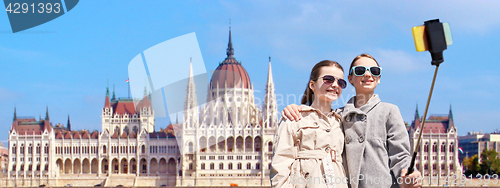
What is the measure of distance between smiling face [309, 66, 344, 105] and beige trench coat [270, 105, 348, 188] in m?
0.24

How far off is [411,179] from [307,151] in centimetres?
111

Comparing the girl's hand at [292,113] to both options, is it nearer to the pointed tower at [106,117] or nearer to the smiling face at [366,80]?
the smiling face at [366,80]

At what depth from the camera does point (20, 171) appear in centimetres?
8256

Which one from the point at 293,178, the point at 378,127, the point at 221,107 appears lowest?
the point at 293,178

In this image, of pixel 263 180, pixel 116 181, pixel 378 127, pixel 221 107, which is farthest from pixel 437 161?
pixel 378 127

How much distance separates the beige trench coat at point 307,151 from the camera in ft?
19.0

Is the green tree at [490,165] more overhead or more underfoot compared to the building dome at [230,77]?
more underfoot

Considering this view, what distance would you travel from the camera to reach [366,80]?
6.41 m

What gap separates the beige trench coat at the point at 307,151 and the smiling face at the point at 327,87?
0.24 meters

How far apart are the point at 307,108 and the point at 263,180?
68249mm

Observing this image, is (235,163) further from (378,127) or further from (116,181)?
(378,127)

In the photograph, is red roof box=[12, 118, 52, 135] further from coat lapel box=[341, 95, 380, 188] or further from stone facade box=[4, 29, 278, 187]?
coat lapel box=[341, 95, 380, 188]

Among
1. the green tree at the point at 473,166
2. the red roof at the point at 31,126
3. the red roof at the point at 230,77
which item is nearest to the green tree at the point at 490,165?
the green tree at the point at 473,166

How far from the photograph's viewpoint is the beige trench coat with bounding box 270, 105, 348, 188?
5.79m
